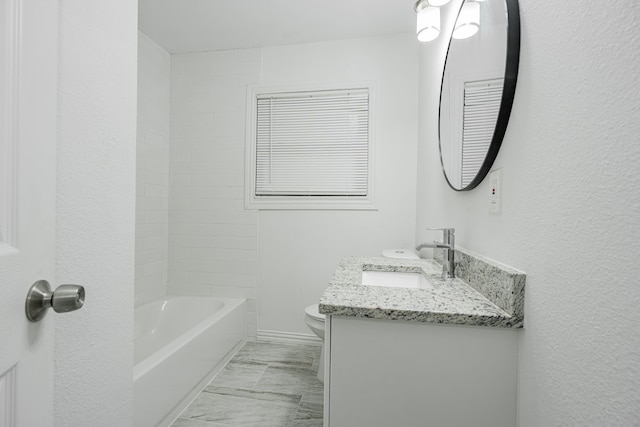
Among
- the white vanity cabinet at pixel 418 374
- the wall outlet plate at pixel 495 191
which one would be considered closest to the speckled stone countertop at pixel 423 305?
the white vanity cabinet at pixel 418 374

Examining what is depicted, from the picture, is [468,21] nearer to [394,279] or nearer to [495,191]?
[495,191]

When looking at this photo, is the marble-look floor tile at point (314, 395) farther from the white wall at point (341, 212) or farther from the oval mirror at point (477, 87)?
the oval mirror at point (477, 87)

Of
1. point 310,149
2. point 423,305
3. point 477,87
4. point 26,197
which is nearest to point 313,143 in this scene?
point 310,149

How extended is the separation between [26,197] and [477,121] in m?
1.22

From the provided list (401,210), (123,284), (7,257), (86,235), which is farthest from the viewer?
(401,210)

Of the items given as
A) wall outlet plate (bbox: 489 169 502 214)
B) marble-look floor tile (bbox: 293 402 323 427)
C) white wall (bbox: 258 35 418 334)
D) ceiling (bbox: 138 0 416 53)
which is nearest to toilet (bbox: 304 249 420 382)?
marble-look floor tile (bbox: 293 402 323 427)

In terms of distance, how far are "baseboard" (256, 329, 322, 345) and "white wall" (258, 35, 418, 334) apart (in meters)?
0.04

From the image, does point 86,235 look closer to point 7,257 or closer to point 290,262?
point 7,257

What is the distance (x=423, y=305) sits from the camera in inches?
32.4

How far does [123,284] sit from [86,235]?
20cm

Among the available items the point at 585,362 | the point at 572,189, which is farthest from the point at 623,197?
the point at 585,362

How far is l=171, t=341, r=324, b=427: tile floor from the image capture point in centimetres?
152

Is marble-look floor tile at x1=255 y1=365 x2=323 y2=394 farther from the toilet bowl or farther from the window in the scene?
the window

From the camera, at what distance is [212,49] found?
253 centimetres
